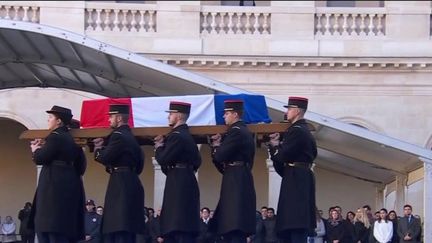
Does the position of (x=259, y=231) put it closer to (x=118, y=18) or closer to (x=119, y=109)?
(x=119, y=109)

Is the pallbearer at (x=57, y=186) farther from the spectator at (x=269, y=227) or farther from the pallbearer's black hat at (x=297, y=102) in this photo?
the spectator at (x=269, y=227)

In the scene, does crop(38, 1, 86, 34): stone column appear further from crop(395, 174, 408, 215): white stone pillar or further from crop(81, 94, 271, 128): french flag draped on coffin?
crop(81, 94, 271, 128): french flag draped on coffin

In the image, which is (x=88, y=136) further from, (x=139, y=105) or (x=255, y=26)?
(x=255, y=26)

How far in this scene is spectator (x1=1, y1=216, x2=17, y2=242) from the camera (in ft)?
96.5

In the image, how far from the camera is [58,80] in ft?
75.4

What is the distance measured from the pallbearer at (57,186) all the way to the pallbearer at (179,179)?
106 centimetres

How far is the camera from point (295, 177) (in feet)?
50.9

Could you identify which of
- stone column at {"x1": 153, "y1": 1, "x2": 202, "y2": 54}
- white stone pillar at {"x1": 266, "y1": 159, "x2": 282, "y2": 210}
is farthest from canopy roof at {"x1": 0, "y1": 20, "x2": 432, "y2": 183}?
stone column at {"x1": 153, "y1": 1, "x2": 202, "y2": 54}

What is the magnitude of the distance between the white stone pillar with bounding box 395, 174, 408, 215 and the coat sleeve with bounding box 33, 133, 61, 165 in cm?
1075

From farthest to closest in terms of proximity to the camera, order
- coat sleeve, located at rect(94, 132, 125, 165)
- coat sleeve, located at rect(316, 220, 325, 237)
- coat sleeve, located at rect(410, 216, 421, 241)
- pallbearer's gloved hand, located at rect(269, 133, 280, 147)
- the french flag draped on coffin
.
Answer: coat sleeve, located at rect(316, 220, 325, 237), coat sleeve, located at rect(410, 216, 421, 241), the french flag draped on coffin, pallbearer's gloved hand, located at rect(269, 133, 280, 147), coat sleeve, located at rect(94, 132, 125, 165)

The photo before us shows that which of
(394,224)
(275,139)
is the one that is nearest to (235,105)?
(275,139)

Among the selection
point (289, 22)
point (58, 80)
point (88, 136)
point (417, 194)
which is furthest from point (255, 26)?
point (88, 136)

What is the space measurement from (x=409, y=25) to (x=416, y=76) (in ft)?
4.61

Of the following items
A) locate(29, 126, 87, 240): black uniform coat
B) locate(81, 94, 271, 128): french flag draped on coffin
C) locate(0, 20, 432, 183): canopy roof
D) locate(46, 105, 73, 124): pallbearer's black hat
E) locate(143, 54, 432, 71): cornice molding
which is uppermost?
locate(143, 54, 432, 71): cornice molding
